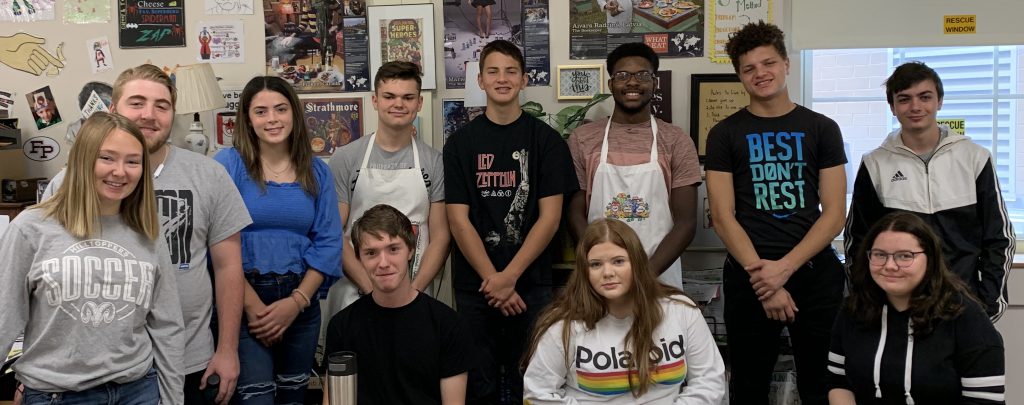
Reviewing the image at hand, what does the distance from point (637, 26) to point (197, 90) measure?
180 cm

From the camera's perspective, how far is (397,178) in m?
2.82

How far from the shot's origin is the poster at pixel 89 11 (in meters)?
3.62

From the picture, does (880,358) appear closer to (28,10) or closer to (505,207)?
(505,207)

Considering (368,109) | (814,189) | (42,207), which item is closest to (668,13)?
(814,189)

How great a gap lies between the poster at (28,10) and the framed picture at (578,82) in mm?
2269

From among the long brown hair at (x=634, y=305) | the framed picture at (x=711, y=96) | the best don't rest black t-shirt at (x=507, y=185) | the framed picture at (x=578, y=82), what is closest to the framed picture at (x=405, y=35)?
the framed picture at (x=578, y=82)

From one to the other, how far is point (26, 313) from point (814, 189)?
2.21m

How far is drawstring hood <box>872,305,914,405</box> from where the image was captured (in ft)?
6.59

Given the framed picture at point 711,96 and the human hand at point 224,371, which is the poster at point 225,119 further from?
the framed picture at point 711,96

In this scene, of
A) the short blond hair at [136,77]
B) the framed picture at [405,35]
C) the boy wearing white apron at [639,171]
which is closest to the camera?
the short blond hair at [136,77]

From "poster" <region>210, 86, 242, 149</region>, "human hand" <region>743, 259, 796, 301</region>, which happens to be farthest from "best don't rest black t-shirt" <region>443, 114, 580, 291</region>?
"poster" <region>210, 86, 242, 149</region>

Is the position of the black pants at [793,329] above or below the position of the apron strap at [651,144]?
below

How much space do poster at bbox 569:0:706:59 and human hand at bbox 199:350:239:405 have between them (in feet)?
6.25

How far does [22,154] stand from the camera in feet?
11.8
